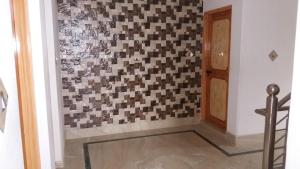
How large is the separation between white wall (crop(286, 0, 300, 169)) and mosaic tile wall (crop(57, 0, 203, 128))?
342 cm

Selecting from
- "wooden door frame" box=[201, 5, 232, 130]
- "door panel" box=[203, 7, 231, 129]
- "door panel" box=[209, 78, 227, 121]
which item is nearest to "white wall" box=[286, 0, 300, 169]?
"door panel" box=[203, 7, 231, 129]

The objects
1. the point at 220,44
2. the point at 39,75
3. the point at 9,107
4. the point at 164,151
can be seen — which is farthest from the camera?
the point at 220,44

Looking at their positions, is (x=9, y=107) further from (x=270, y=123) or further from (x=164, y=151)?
(x=164, y=151)

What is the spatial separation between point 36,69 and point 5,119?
3.18 feet

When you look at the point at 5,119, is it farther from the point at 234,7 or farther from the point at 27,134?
the point at 234,7

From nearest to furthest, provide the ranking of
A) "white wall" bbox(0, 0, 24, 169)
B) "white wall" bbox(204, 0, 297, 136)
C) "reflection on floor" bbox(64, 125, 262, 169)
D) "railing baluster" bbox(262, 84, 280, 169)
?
"white wall" bbox(0, 0, 24, 169) < "railing baluster" bbox(262, 84, 280, 169) < "reflection on floor" bbox(64, 125, 262, 169) < "white wall" bbox(204, 0, 297, 136)

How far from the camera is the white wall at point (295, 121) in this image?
0.71m

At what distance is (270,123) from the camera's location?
64.5 inches

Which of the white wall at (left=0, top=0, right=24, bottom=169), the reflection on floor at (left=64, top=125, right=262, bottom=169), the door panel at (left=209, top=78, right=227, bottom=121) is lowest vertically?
the reflection on floor at (left=64, top=125, right=262, bottom=169)

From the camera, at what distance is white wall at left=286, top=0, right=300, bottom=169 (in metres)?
0.71

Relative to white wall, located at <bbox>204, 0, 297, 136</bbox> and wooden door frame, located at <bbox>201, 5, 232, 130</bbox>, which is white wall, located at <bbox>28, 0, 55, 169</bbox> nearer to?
white wall, located at <bbox>204, 0, 297, 136</bbox>

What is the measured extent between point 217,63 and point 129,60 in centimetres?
146

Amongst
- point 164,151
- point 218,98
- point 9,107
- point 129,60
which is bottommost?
point 164,151

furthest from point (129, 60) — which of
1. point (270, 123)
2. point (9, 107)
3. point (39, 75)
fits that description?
point (9, 107)
